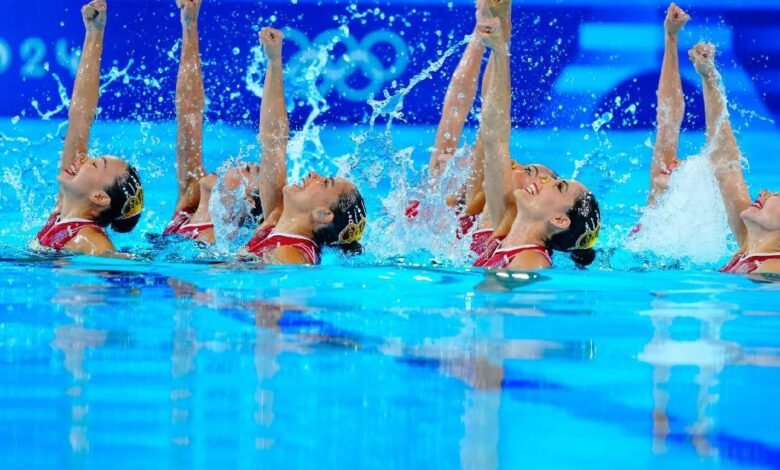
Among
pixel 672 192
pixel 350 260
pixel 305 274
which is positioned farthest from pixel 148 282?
pixel 672 192

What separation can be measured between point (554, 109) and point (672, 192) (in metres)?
2.56

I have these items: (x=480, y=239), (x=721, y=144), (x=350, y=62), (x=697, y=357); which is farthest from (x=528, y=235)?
A: (x=350, y=62)

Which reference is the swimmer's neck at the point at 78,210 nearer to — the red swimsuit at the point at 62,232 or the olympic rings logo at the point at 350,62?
the red swimsuit at the point at 62,232

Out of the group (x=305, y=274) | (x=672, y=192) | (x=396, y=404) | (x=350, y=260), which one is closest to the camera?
(x=396, y=404)

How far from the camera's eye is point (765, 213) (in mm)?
4402

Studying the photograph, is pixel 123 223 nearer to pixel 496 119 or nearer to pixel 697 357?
pixel 496 119

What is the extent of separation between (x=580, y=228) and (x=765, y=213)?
2.39 ft

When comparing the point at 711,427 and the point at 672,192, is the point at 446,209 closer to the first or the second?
the point at 672,192

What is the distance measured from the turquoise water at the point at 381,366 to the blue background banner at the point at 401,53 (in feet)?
11.2

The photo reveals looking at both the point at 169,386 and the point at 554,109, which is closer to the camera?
the point at 169,386

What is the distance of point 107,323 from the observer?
2.95 meters

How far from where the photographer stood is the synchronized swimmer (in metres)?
4.38

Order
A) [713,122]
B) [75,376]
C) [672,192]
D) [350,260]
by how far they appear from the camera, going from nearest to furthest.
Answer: [75,376] → [713,122] → [350,260] → [672,192]

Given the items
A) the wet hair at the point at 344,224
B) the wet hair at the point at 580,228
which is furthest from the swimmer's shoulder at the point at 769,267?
the wet hair at the point at 344,224
